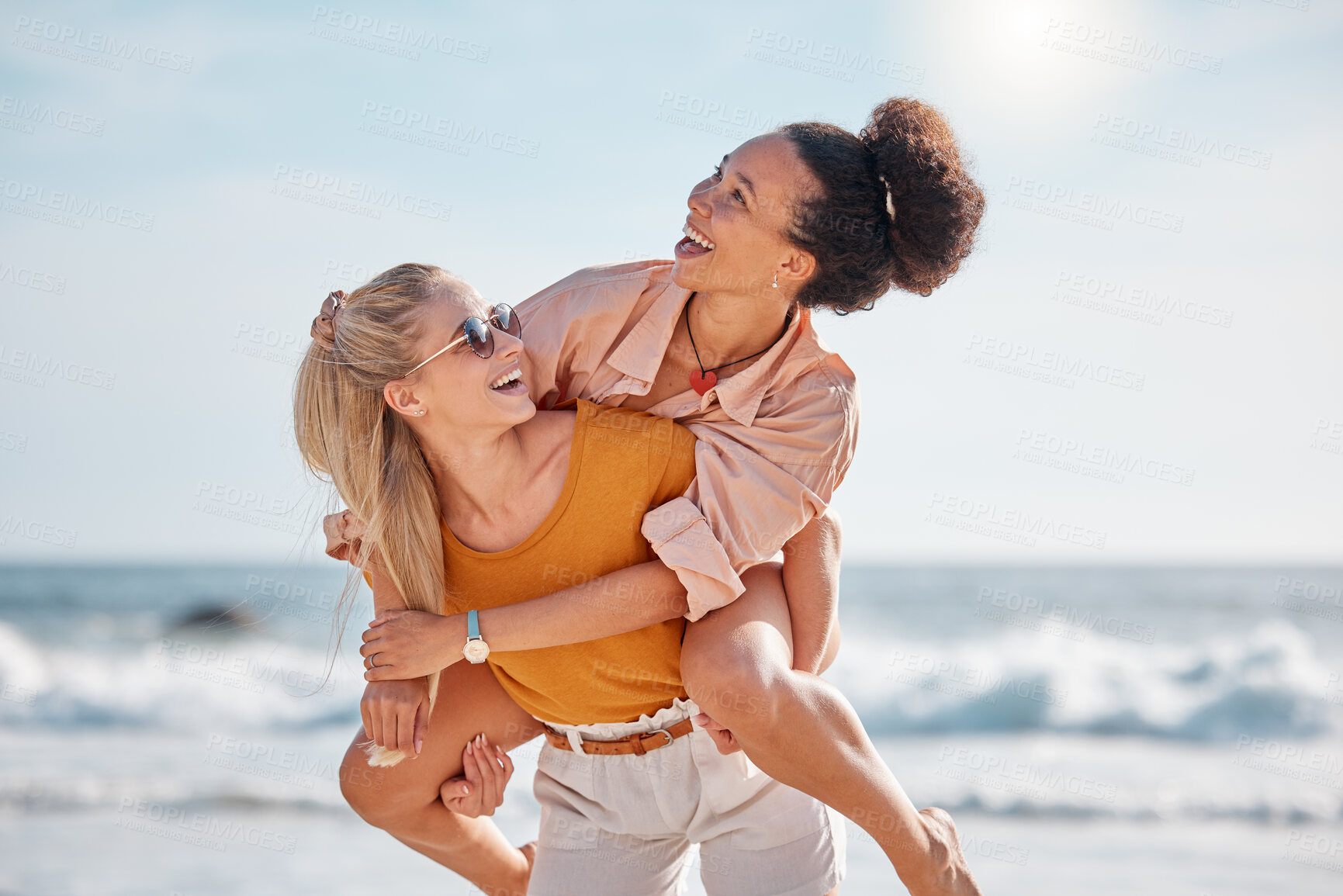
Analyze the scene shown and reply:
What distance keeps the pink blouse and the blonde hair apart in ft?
1.27

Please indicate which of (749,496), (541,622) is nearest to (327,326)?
(541,622)

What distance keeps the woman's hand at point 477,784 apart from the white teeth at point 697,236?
1.66 metres

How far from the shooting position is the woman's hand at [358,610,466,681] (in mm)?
2898

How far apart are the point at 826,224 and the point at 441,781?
80.4 inches

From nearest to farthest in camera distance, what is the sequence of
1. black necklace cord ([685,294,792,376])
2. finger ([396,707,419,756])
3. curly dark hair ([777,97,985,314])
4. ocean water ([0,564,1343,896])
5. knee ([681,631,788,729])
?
1. knee ([681,631,788,729])
2. finger ([396,707,419,756])
3. curly dark hair ([777,97,985,314])
4. black necklace cord ([685,294,792,376])
5. ocean water ([0,564,1343,896])

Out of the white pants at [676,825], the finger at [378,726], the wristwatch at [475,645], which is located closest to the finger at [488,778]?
the white pants at [676,825]

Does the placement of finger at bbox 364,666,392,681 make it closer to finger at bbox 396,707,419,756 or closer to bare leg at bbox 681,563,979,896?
finger at bbox 396,707,419,756

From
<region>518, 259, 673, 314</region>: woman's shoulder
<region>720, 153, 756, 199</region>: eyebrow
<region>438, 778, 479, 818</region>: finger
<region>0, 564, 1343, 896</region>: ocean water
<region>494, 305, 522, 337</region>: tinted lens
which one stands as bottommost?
<region>0, 564, 1343, 896</region>: ocean water

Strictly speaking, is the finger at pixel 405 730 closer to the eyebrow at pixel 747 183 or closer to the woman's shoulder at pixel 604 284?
the woman's shoulder at pixel 604 284

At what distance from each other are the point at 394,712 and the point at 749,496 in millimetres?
1154

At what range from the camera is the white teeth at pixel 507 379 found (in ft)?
9.71

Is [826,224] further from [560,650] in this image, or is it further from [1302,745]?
[1302,745]

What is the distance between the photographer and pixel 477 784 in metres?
3.22

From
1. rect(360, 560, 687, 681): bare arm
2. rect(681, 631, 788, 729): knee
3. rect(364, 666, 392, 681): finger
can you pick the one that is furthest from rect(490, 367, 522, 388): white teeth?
rect(681, 631, 788, 729): knee
